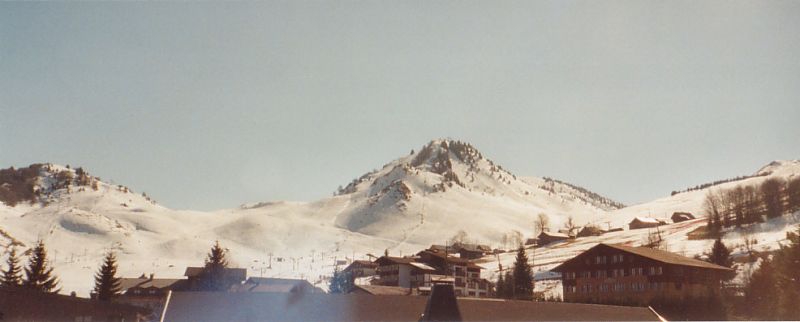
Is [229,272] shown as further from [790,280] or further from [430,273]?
[790,280]

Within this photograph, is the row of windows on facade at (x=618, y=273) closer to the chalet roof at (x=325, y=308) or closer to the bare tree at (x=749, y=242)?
the bare tree at (x=749, y=242)

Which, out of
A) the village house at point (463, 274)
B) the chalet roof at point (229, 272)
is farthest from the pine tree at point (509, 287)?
the chalet roof at point (229, 272)

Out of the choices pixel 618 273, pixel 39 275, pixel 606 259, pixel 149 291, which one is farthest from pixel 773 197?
pixel 39 275

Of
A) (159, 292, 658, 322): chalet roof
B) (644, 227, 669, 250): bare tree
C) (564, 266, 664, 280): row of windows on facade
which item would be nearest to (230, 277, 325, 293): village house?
(564, 266, 664, 280): row of windows on facade

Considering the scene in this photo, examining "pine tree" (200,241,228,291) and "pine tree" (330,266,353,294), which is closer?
"pine tree" (330,266,353,294)

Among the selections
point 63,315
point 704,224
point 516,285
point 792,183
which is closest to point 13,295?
point 63,315

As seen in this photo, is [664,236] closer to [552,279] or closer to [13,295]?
[552,279]

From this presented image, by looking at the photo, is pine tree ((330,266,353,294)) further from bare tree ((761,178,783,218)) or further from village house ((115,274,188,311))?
bare tree ((761,178,783,218))
